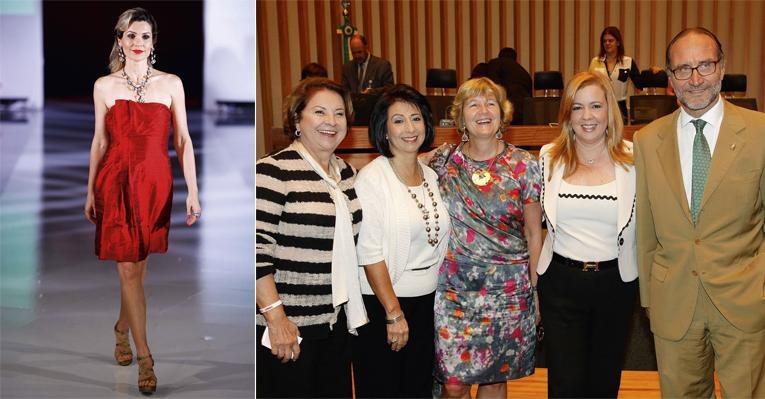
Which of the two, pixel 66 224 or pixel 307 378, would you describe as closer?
pixel 307 378

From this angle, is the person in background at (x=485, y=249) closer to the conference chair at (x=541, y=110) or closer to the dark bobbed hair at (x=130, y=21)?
the dark bobbed hair at (x=130, y=21)

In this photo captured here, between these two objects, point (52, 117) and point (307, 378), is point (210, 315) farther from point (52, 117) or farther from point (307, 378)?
point (52, 117)

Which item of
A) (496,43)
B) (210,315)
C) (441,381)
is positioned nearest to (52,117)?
(210,315)

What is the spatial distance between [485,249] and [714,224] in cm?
78

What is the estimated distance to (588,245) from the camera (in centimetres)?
288

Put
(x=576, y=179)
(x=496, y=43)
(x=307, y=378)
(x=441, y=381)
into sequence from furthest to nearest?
(x=496, y=43) < (x=441, y=381) < (x=576, y=179) < (x=307, y=378)

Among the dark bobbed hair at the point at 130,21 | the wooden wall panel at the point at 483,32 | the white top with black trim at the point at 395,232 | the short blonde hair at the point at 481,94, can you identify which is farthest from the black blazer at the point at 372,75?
the white top with black trim at the point at 395,232

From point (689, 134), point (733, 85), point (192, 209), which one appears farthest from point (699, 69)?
point (733, 85)

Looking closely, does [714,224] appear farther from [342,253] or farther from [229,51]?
[229,51]

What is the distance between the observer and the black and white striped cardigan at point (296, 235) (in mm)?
2646

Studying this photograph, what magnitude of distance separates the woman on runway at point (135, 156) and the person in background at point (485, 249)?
946 millimetres

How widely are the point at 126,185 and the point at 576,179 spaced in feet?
5.12

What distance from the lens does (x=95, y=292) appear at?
3029mm

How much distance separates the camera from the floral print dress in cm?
301
